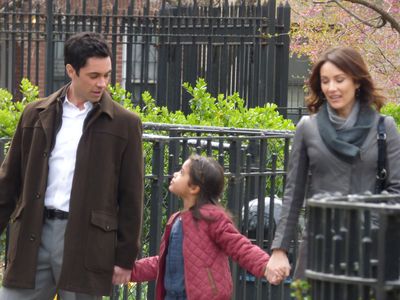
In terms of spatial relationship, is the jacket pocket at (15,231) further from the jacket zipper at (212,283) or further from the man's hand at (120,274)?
the jacket zipper at (212,283)

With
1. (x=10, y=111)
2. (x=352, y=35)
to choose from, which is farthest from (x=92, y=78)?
(x=352, y=35)

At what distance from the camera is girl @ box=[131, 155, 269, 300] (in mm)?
5727

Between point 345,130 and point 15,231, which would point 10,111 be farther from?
point 345,130

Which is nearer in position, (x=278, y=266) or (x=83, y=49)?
(x=278, y=266)

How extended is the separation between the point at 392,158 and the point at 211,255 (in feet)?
3.51

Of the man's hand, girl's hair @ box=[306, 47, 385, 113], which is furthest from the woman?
the man's hand

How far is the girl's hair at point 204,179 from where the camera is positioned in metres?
5.85

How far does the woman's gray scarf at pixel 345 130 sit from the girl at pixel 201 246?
750 millimetres

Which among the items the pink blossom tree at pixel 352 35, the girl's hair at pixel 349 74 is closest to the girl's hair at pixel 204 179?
the girl's hair at pixel 349 74

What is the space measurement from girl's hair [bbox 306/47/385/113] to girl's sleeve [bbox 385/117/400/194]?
19cm

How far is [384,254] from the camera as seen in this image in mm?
3900

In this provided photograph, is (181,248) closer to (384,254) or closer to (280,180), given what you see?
(384,254)

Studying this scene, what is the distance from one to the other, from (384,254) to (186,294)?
201 centimetres

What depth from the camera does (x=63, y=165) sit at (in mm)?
5617
